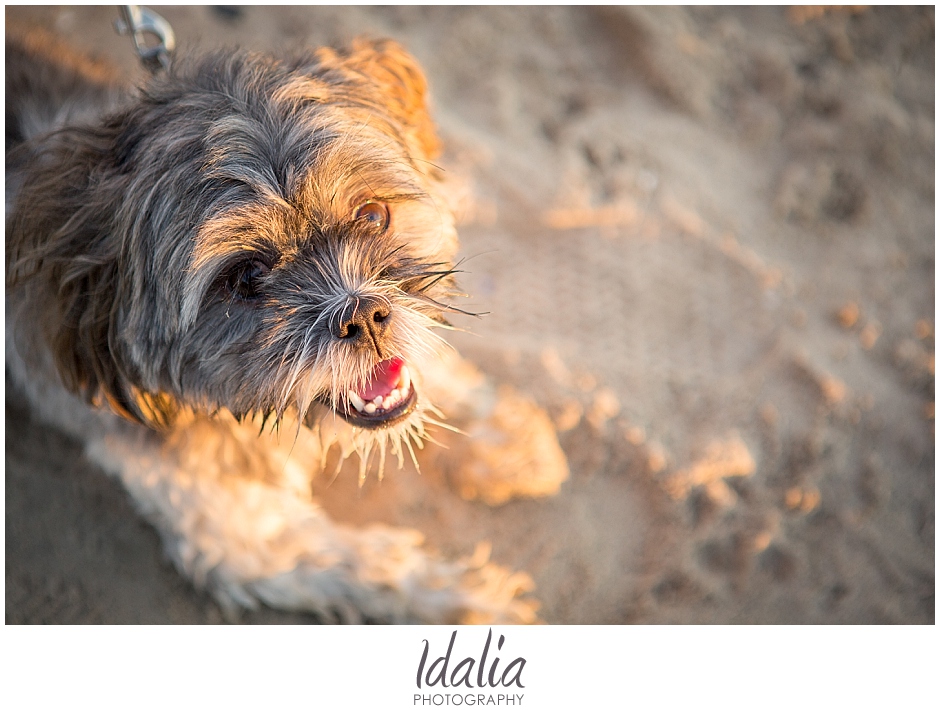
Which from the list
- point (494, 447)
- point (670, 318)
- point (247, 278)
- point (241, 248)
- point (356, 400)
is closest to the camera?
point (241, 248)

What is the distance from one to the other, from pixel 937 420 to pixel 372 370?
302 centimetres

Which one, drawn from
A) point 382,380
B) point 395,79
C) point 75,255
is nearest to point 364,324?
point 382,380

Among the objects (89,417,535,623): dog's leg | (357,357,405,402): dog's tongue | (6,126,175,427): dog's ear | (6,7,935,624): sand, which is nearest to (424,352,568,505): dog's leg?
(6,7,935,624): sand

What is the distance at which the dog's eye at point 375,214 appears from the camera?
2.04m

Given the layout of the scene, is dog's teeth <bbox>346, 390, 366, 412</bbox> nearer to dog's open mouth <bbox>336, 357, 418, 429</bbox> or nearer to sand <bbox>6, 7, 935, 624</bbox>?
dog's open mouth <bbox>336, 357, 418, 429</bbox>

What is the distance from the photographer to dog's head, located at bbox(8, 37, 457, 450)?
6.19 feet

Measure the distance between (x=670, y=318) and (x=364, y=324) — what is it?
7.21 feet

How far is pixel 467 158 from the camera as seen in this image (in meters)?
3.82

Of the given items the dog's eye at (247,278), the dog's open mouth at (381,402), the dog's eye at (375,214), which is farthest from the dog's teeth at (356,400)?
the dog's eye at (375,214)

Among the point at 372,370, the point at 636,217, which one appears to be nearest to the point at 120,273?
the point at 372,370

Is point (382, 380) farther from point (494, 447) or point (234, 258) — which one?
point (494, 447)

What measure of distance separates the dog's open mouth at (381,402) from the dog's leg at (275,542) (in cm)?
65

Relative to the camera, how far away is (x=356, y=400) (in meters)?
2.11

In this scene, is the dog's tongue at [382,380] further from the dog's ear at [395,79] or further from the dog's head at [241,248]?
the dog's ear at [395,79]
